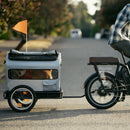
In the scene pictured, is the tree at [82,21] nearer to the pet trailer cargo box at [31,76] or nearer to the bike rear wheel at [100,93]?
the bike rear wheel at [100,93]

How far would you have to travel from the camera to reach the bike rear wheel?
679cm

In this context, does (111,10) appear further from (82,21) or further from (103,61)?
(82,21)

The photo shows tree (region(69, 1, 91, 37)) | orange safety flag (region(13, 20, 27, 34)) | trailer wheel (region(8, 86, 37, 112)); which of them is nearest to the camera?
trailer wheel (region(8, 86, 37, 112))

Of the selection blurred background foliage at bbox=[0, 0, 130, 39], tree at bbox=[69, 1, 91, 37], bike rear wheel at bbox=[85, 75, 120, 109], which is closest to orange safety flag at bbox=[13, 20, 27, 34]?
bike rear wheel at bbox=[85, 75, 120, 109]

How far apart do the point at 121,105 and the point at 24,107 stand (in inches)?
67.9

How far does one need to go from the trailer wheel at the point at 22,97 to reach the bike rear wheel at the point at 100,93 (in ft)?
2.97

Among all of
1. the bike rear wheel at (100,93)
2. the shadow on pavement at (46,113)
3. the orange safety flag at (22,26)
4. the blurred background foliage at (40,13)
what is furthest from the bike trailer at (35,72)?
the blurred background foliage at (40,13)

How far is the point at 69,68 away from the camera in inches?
560

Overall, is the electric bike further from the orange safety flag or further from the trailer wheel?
the orange safety flag

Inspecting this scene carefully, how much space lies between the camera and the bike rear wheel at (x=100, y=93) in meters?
6.79

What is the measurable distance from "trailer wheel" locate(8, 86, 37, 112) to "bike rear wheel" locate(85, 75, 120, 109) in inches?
35.6

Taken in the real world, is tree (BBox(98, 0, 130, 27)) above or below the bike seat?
above

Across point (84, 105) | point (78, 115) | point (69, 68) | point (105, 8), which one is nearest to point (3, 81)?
point (69, 68)

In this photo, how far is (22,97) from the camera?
669cm
